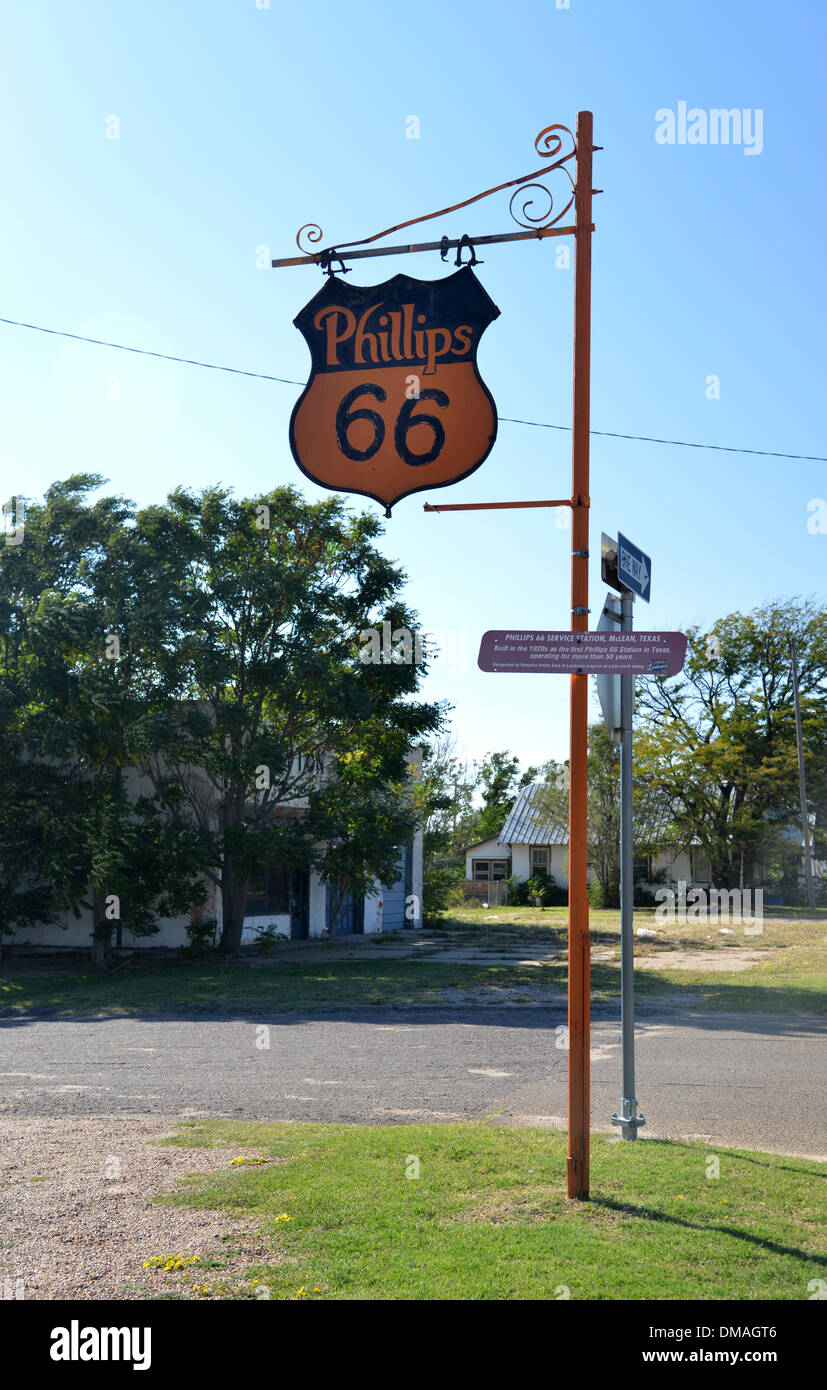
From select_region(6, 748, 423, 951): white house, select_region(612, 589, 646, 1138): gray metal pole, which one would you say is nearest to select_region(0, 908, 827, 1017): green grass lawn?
select_region(6, 748, 423, 951): white house

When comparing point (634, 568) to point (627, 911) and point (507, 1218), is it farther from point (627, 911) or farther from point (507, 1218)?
point (507, 1218)

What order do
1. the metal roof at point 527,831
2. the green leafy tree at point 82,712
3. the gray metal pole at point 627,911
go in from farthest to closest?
the metal roof at point 527,831 < the green leafy tree at point 82,712 < the gray metal pole at point 627,911

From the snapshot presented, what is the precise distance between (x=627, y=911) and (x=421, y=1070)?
3714 mm

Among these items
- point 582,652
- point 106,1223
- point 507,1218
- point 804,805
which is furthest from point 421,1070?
point 804,805

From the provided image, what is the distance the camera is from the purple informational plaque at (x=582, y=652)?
5387 mm

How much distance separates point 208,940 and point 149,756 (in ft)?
12.8

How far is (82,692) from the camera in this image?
59.4 feet

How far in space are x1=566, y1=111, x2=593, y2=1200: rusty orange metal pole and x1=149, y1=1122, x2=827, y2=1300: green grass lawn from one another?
394mm

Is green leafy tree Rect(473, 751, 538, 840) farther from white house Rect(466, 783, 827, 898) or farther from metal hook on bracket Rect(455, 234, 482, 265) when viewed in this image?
metal hook on bracket Rect(455, 234, 482, 265)

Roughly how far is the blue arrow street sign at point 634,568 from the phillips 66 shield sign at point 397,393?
3.76 ft

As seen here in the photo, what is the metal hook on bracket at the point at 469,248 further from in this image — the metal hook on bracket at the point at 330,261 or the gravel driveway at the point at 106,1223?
the gravel driveway at the point at 106,1223

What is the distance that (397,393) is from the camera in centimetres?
595

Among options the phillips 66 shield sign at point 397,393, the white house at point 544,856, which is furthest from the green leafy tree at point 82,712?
the white house at point 544,856
